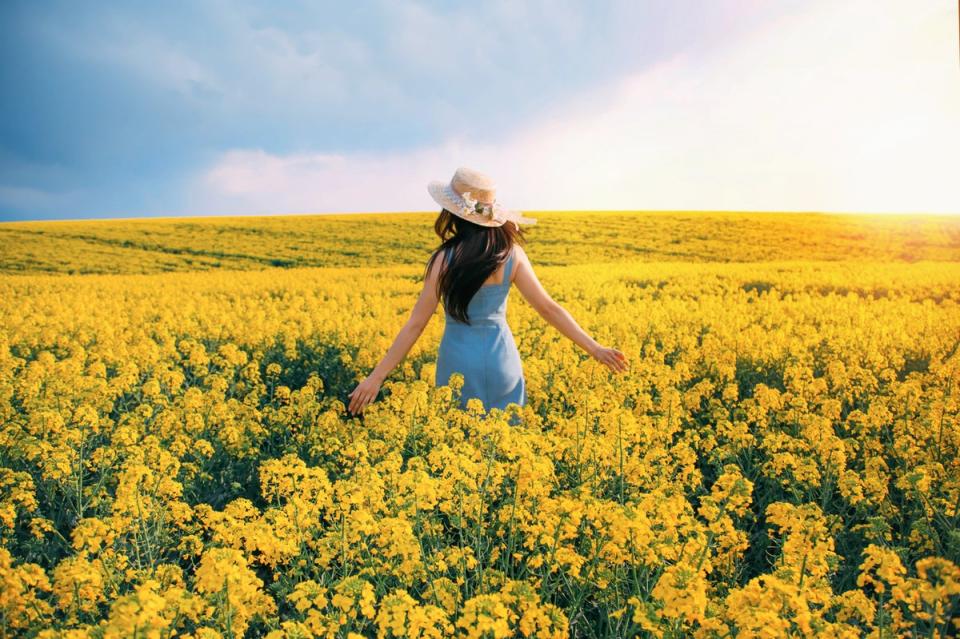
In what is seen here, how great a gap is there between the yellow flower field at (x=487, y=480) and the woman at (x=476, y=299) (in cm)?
32

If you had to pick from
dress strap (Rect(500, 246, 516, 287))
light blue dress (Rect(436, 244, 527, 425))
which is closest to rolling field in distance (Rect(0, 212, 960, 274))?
light blue dress (Rect(436, 244, 527, 425))

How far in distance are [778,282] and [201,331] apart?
40.1 ft

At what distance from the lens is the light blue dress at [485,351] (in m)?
4.34

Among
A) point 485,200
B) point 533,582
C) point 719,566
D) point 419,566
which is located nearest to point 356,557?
point 419,566

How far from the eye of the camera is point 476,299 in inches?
167

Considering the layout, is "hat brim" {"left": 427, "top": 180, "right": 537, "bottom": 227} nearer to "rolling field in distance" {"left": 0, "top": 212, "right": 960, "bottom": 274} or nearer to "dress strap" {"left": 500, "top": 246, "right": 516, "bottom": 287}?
"dress strap" {"left": 500, "top": 246, "right": 516, "bottom": 287}

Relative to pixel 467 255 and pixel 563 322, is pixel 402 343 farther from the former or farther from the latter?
pixel 563 322

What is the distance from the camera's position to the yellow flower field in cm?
255

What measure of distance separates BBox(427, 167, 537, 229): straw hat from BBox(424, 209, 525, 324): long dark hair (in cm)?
10

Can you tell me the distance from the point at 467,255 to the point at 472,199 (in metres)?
0.36

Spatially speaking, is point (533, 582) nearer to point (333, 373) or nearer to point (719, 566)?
point (719, 566)

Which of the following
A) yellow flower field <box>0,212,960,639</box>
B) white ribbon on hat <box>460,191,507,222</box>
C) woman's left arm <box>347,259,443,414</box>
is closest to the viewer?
yellow flower field <box>0,212,960,639</box>

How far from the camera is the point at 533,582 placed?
3.25 m

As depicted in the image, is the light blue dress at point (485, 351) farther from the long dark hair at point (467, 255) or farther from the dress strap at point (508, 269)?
the long dark hair at point (467, 255)
